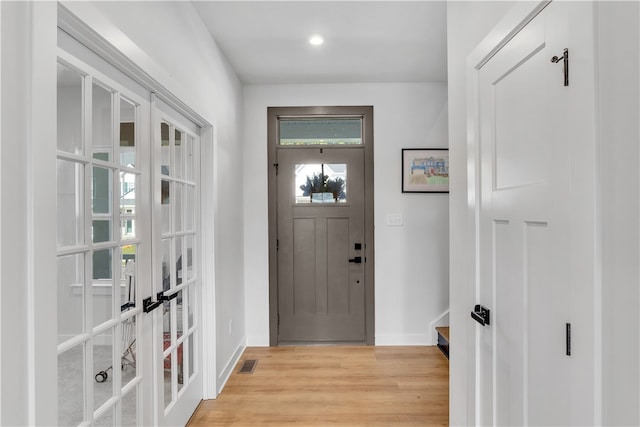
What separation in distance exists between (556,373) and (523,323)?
0.18m

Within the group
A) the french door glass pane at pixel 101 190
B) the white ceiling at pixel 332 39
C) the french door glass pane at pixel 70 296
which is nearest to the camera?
the french door glass pane at pixel 70 296

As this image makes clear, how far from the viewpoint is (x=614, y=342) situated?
2.58ft

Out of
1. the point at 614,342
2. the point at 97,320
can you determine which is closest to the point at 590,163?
the point at 614,342

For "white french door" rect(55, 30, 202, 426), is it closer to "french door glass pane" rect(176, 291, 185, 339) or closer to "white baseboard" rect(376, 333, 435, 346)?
"french door glass pane" rect(176, 291, 185, 339)

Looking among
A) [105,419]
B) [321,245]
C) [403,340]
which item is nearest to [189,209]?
[105,419]

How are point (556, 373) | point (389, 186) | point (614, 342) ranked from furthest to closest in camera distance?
point (389, 186) < point (556, 373) < point (614, 342)

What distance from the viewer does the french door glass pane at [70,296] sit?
3.61 ft

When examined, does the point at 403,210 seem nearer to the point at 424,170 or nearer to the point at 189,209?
the point at 424,170

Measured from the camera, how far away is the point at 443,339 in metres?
3.07

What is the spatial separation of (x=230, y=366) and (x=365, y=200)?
1.90 meters

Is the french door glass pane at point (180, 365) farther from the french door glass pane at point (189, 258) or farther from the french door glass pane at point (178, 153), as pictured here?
the french door glass pane at point (178, 153)

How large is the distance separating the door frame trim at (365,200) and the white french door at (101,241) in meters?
1.69

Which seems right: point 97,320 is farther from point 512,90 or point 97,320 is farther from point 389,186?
point 389,186

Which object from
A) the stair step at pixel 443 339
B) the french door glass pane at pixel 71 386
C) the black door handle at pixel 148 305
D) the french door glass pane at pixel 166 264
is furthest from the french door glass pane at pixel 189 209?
the stair step at pixel 443 339
